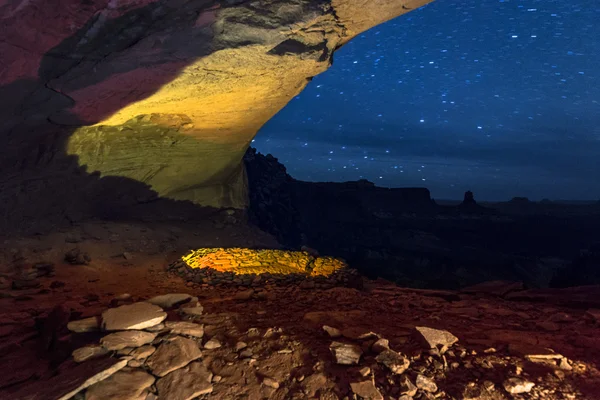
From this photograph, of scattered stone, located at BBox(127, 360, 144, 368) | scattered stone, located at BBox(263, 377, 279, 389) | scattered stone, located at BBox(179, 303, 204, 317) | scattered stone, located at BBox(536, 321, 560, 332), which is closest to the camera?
scattered stone, located at BBox(263, 377, 279, 389)

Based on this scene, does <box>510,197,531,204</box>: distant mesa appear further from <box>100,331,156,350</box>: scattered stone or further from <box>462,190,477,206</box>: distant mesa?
<box>100,331,156,350</box>: scattered stone

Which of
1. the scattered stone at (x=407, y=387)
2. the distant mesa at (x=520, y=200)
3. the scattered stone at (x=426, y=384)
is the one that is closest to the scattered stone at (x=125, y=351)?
the scattered stone at (x=407, y=387)

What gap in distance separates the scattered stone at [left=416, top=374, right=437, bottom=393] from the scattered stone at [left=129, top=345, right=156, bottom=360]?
6.99 ft

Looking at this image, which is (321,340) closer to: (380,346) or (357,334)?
(357,334)

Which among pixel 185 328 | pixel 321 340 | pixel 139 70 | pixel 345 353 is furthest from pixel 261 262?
pixel 345 353

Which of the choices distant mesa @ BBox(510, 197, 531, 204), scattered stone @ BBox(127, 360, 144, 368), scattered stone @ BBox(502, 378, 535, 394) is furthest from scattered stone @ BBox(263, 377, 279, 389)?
distant mesa @ BBox(510, 197, 531, 204)

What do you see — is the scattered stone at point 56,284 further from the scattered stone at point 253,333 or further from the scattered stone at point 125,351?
the scattered stone at point 253,333

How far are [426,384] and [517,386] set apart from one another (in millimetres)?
603

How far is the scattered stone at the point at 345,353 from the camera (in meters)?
2.48

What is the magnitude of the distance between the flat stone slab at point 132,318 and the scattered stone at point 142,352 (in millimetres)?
284

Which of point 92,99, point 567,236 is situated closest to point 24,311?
point 92,99

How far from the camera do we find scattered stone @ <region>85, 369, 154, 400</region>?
209 centimetres

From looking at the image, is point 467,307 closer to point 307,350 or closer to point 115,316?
point 307,350

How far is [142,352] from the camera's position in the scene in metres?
2.54
